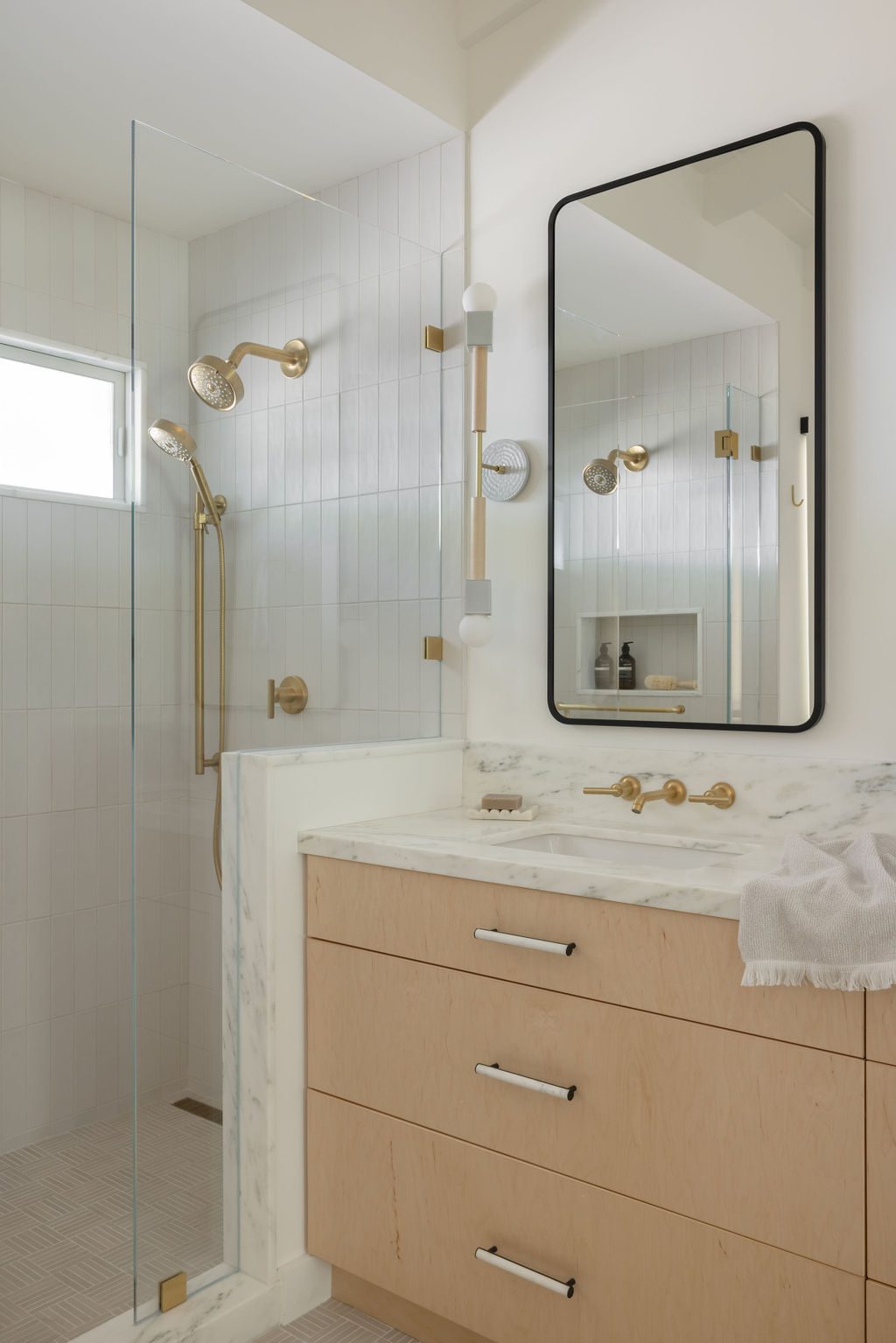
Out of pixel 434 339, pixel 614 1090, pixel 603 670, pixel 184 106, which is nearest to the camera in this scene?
pixel 614 1090

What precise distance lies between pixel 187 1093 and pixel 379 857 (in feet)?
1.87

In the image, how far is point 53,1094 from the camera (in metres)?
2.59

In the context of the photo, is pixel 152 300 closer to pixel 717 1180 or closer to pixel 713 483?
pixel 713 483

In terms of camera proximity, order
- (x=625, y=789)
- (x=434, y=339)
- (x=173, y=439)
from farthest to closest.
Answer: (x=434, y=339), (x=625, y=789), (x=173, y=439)

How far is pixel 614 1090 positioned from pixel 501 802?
756 mm

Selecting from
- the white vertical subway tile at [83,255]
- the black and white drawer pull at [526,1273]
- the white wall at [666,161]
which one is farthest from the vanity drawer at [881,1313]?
the white vertical subway tile at [83,255]

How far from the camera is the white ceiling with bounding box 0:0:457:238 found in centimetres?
194

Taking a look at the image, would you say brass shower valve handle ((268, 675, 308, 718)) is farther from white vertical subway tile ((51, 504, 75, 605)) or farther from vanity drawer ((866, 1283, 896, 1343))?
vanity drawer ((866, 1283, 896, 1343))

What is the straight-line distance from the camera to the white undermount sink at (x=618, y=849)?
189cm

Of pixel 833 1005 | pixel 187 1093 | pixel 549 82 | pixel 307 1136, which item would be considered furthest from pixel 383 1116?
pixel 549 82

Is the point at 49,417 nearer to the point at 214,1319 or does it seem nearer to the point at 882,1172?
the point at 214,1319

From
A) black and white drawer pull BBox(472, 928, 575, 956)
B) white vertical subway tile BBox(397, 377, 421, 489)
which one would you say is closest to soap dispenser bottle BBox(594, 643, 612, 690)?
white vertical subway tile BBox(397, 377, 421, 489)

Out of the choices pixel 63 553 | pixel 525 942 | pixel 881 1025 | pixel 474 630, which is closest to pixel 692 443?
pixel 474 630

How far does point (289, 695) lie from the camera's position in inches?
78.8
